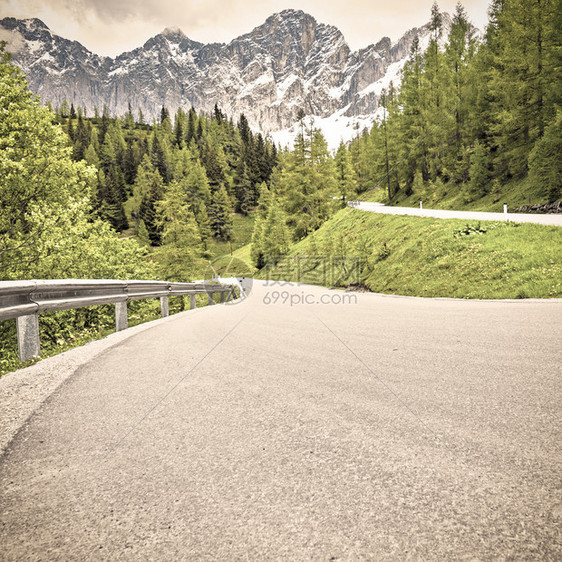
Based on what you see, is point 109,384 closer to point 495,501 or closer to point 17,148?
point 495,501

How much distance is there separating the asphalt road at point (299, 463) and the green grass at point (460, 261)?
8609 mm

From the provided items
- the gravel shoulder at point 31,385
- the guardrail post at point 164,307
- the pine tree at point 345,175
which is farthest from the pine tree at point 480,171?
the gravel shoulder at point 31,385

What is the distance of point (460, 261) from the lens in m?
14.9

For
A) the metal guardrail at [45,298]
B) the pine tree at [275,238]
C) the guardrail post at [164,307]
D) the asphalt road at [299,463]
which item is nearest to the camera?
the asphalt road at [299,463]

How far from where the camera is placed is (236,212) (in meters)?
114

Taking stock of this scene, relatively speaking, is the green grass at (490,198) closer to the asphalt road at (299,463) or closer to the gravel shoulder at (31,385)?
the asphalt road at (299,463)

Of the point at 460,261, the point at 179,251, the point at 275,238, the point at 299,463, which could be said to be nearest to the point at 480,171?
the point at 460,261

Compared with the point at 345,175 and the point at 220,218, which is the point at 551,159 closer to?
the point at 345,175

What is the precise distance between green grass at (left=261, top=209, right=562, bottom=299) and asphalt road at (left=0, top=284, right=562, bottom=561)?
339 inches

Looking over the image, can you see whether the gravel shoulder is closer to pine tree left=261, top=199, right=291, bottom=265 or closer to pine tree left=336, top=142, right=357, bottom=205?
pine tree left=261, top=199, right=291, bottom=265

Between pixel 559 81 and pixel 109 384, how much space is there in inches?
1352

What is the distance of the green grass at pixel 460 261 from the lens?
11.6 metres

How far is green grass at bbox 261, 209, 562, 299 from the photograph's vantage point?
11.6 metres

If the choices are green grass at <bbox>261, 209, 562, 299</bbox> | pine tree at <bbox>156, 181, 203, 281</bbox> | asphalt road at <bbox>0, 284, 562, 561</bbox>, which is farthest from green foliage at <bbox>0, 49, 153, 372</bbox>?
pine tree at <bbox>156, 181, 203, 281</bbox>
